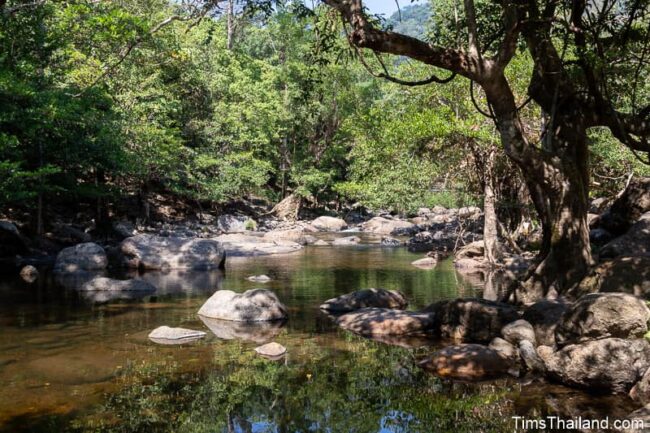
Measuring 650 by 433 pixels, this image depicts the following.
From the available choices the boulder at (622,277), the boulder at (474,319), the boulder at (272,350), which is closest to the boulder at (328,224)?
the boulder at (474,319)

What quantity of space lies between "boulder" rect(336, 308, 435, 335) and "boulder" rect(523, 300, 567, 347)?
6.10ft

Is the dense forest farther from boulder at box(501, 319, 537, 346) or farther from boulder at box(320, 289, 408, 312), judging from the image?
boulder at box(501, 319, 537, 346)

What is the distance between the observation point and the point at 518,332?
9023 millimetres

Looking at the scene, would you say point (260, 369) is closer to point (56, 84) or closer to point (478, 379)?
point (478, 379)

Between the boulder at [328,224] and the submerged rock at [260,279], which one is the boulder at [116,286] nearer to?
the submerged rock at [260,279]

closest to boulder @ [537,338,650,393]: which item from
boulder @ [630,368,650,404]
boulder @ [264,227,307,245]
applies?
boulder @ [630,368,650,404]

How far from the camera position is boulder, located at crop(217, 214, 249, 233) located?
3154 centimetres

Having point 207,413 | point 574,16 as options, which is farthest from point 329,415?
point 574,16

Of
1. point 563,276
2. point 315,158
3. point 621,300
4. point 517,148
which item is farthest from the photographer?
point 315,158

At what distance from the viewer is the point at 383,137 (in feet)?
64.6

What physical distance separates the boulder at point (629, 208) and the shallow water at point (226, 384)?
10234 mm

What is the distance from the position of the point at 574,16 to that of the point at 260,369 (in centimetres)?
833

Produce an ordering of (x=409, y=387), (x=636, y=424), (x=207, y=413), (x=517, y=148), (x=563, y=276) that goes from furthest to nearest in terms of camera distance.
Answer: (x=563, y=276) < (x=517, y=148) < (x=409, y=387) < (x=207, y=413) < (x=636, y=424)

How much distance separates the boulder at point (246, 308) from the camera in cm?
1145
